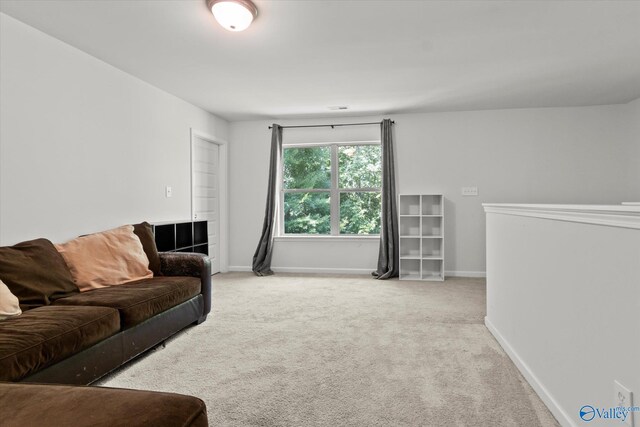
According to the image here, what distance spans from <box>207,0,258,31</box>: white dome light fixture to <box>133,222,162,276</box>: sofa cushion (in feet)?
6.48

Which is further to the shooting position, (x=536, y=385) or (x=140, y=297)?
(x=140, y=297)

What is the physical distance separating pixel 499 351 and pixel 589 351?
1.18m

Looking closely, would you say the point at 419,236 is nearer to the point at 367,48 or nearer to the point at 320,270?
the point at 320,270

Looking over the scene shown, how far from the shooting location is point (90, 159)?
3213 millimetres

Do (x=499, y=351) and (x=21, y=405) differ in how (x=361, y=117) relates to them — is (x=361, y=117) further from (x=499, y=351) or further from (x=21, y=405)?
(x=21, y=405)

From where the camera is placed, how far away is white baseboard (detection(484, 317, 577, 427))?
166 cm

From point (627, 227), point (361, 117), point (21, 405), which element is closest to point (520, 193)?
point (361, 117)

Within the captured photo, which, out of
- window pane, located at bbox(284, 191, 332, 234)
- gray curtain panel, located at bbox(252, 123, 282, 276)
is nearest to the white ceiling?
gray curtain panel, located at bbox(252, 123, 282, 276)

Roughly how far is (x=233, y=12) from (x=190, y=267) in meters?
2.10

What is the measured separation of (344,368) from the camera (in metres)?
2.32

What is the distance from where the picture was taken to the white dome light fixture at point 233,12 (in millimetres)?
2371

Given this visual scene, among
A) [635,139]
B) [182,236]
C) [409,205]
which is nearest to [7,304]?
[182,236]

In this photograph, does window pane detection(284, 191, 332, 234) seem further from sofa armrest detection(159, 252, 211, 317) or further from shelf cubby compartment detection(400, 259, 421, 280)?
sofa armrest detection(159, 252, 211, 317)

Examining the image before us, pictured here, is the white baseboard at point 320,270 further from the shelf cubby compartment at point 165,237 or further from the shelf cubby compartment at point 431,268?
the shelf cubby compartment at point 165,237
